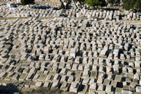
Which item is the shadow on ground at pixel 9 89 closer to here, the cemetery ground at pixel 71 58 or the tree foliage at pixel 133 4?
the cemetery ground at pixel 71 58

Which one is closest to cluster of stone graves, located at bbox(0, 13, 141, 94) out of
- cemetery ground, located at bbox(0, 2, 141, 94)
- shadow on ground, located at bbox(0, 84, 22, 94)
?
cemetery ground, located at bbox(0, 2, 141, 94)

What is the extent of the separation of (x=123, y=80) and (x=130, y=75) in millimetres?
463

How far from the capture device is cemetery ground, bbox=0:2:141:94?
21.6 feet

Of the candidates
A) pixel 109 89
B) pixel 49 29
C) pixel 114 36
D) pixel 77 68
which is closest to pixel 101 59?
pixel 77 68

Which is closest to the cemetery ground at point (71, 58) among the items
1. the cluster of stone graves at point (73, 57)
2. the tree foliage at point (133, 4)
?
the cluster of stone graves at point (73, 57)

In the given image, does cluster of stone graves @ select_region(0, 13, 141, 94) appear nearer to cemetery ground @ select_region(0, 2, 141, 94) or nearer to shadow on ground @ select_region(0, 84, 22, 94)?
cemetery ground @ select_region(0, 2, 141, 94)

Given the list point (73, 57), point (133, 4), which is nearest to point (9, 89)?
point (73, 57)

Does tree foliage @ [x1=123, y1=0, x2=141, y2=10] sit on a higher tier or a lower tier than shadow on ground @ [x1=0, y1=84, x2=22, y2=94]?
higher

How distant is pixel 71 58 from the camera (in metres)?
8.18

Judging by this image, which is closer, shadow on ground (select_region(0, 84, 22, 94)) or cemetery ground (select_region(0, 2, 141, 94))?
shadow on ground (select_region(0, 84, 22, 94))

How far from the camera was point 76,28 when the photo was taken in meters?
11.8

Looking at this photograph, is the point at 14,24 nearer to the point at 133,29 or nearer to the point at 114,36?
the point at 114,36

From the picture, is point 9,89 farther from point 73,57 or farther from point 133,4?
point 133,4

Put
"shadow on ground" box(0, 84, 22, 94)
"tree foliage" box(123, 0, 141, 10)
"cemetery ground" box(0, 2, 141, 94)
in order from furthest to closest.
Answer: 1. "tree foliage" box(123, 0, 141, 10)
2. "cemetery ground" box(0, 2, 141, 94)
3. "shadow on ground" box(0, 84, 22, 94)
